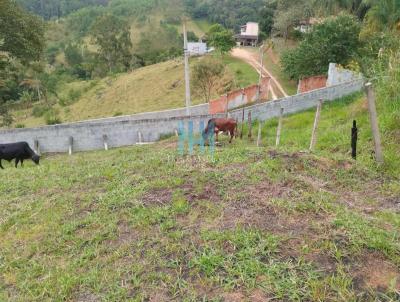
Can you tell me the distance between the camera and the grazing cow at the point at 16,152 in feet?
38.1

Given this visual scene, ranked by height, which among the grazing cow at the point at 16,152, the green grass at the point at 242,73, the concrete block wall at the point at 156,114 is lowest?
the concrete block wall at the point at 156,114

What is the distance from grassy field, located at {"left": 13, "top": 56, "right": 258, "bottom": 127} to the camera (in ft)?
93.7

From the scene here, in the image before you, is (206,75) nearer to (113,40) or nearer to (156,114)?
(156,114)

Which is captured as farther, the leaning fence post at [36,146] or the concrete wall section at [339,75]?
the concrete wall section at [339,75]

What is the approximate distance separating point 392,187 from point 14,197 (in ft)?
18.1

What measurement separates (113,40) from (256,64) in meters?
19.2

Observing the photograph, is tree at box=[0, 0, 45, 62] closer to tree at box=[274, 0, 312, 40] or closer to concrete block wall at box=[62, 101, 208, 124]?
concrete block wall at box=[62, 101, 208, 124]

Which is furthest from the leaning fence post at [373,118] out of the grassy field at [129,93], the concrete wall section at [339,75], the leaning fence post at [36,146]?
the grassy field at [129,93]

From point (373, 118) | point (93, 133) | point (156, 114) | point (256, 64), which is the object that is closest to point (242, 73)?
point (256, 64)

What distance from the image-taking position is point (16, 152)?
465 inches

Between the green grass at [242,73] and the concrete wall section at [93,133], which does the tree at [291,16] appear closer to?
the green grass at [242,73]

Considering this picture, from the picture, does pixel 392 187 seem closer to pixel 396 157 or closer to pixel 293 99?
pixel 396 157

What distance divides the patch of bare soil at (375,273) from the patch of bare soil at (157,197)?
2268 mm

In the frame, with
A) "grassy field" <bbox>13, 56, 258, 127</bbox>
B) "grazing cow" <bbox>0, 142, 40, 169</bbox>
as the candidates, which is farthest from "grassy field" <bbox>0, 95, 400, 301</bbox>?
"grassy field" <bbox>13, 56, 258, 127</bbox>
